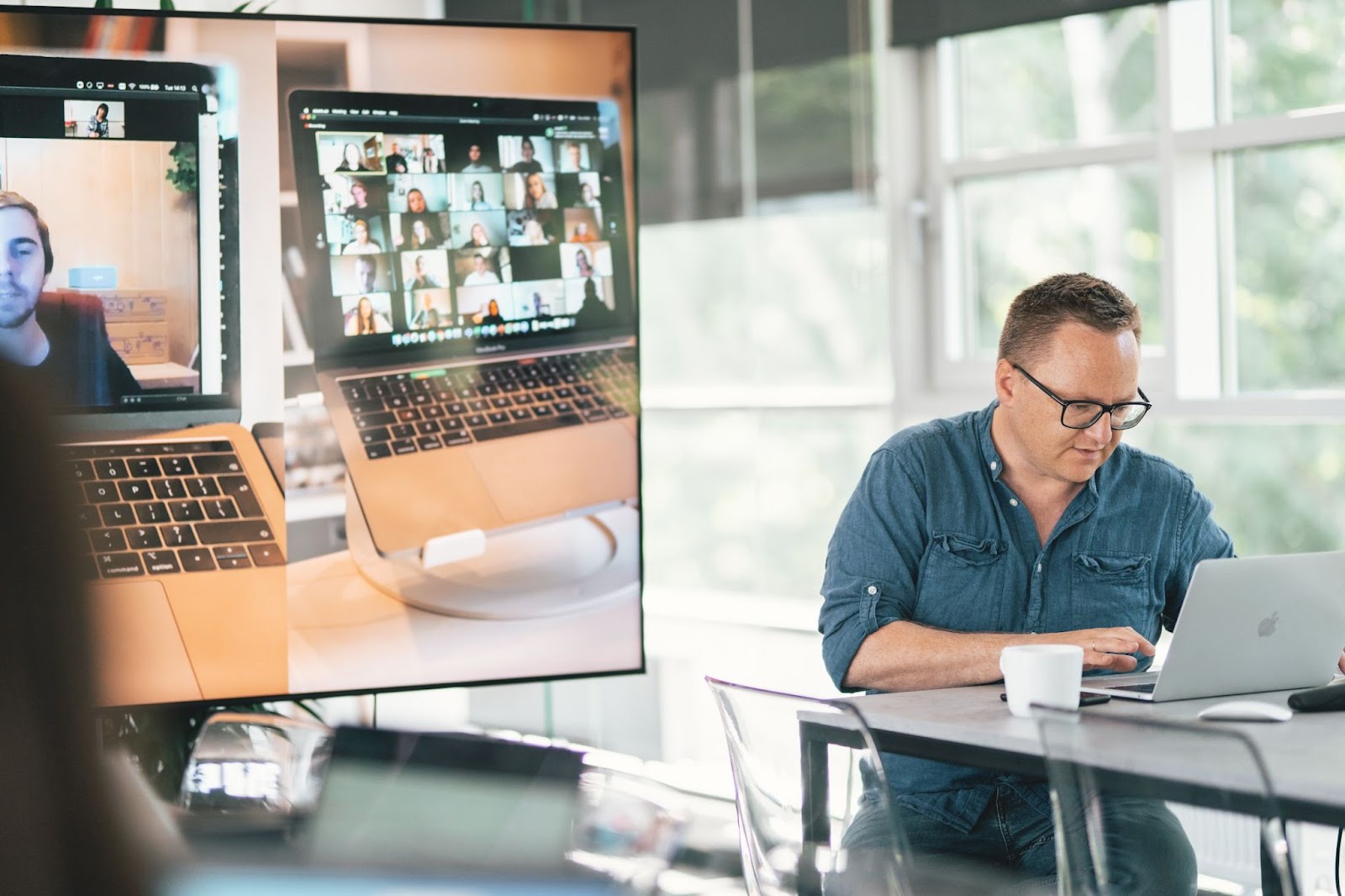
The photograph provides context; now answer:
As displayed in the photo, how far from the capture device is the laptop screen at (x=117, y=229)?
231 cm

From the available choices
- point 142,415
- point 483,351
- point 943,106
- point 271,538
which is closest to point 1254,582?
point 483,351

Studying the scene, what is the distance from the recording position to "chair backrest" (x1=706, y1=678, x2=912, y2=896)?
1.64 meters

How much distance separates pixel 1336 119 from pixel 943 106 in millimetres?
1028

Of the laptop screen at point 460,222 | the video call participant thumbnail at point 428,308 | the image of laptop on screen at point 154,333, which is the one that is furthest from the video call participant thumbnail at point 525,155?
the image of laptop on screen at point 154,333

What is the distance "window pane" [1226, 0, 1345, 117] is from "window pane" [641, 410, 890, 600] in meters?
1.22

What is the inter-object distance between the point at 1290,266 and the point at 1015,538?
1342mm

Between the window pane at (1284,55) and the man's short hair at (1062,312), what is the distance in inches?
45.1

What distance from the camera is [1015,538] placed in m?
2.19

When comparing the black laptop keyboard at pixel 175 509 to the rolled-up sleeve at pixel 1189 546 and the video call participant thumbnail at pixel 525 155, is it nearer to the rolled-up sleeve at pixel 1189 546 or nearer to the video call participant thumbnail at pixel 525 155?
the video call participant thumbnail at pixel 525 155

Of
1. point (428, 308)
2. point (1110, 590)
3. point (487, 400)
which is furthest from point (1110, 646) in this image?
point (428, 308)

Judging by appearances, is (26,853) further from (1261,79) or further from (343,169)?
(1261,79)

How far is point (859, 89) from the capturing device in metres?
3.64

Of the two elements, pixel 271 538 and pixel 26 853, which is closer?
pixel 26 853

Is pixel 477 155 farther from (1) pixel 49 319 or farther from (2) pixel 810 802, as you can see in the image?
(2) pixel 810 802
